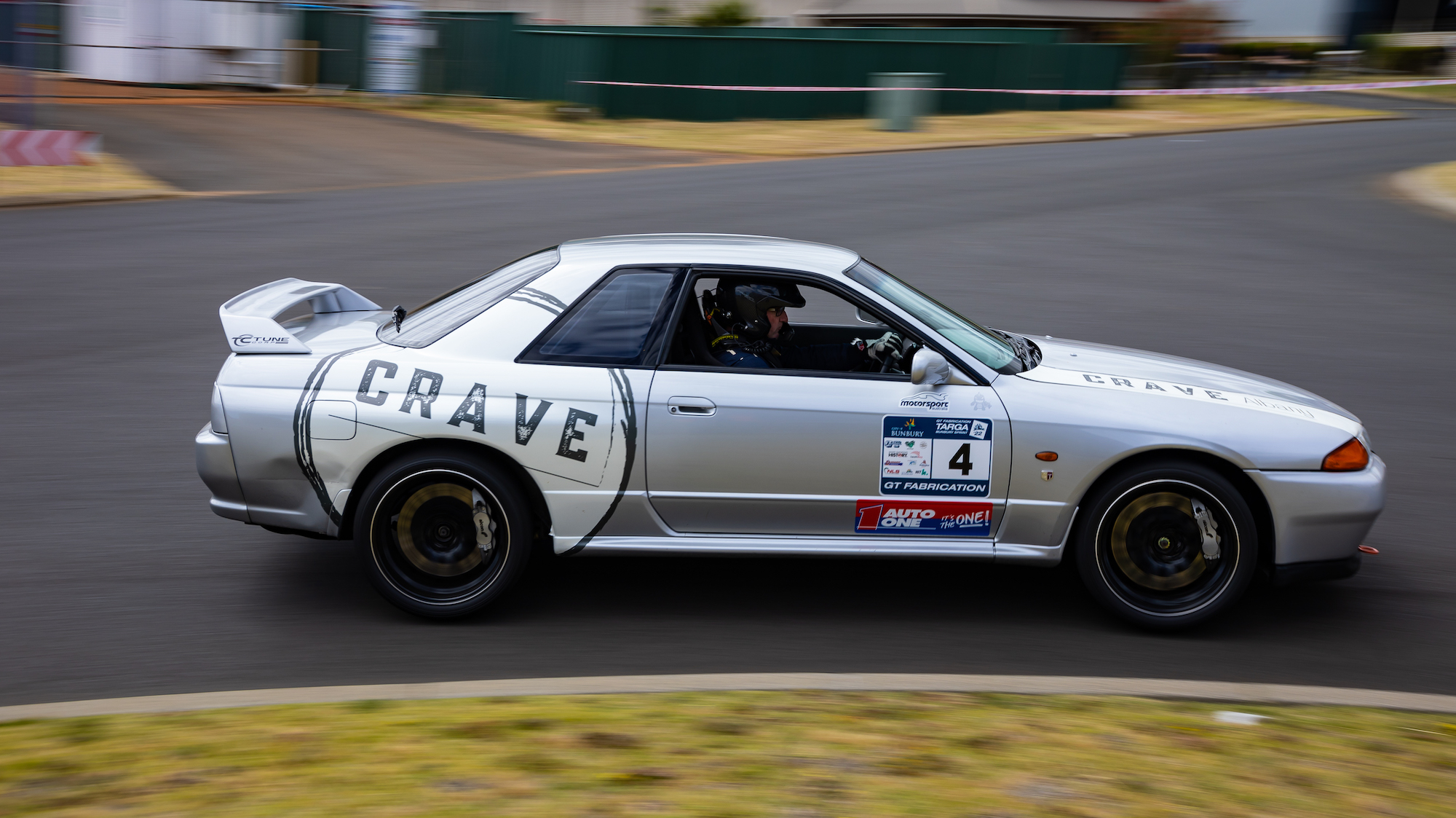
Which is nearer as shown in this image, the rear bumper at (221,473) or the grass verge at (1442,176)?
the rear bumper at (221,473)

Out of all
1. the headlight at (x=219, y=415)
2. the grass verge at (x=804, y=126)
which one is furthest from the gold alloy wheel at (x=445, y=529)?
the grass verge at (x=804, y=126)

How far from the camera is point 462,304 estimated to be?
5.37 meters

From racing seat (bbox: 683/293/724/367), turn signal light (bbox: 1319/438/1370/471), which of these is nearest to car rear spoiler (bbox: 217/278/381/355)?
racing seat (bbox: 683/293/724/367)

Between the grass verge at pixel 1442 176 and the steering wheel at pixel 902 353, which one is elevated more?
the grass verge at pixel 1442 176

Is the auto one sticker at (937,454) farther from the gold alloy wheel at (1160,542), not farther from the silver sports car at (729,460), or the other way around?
the gold alloy wheel at (1160,542)

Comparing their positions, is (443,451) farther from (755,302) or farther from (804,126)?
(804,126)

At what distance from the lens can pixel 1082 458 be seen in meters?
4.92

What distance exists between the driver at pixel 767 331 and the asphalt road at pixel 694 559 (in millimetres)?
944

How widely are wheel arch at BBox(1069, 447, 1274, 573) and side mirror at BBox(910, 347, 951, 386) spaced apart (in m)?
0.71

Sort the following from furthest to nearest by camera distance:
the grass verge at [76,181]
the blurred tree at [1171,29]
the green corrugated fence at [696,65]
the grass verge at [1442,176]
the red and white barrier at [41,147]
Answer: the blurred tree at [1171,29]
the green corrugated fence at [696,65]
the grass verge at [1442,176]
the red and white barrier at [41,147]
the grass verge at [76,181]

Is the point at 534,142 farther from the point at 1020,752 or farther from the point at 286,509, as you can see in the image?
the point at 1020,752

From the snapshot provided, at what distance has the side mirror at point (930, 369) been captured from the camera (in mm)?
4902

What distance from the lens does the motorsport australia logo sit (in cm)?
494

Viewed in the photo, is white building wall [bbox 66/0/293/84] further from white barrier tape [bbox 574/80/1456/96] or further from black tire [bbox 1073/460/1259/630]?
black tire [bbox 1073/460/1259/630]
